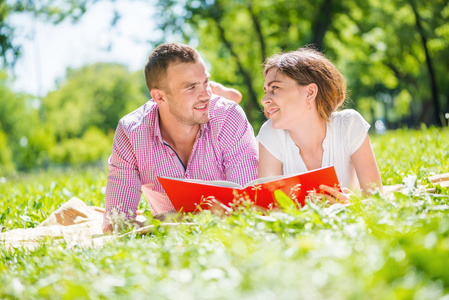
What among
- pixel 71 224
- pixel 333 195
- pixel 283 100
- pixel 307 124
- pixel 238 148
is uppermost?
pixel 283 100

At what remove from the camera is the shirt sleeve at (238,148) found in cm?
416

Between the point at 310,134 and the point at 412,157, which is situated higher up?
the point at 310,134

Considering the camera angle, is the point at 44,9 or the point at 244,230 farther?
the point at 44,9

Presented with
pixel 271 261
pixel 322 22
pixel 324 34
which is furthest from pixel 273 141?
pixel 324 34

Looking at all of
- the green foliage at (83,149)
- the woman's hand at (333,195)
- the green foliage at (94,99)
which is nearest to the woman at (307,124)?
the woman's hand at (333,195)

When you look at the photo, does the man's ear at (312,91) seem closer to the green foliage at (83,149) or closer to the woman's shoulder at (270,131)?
the woman's shoulder at (270,131)

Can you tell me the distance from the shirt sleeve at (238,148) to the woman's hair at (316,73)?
0.50m

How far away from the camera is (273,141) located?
424cm

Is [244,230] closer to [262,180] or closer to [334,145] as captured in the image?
[262,180]

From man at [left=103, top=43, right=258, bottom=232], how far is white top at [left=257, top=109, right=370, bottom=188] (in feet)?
0.76

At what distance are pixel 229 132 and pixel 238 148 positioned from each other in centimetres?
18

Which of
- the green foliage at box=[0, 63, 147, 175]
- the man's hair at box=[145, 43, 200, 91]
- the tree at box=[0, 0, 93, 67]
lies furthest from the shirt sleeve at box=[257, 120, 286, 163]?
the green foliage at box=[0, 63, 147, 175]

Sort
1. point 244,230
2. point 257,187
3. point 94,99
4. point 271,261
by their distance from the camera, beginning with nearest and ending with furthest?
1. point 271,261
2. point 244,230
3. point 257,187
4. point 94,99

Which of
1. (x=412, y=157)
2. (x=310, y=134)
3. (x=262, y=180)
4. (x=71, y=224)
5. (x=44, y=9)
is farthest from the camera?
(x=44, y=9)
